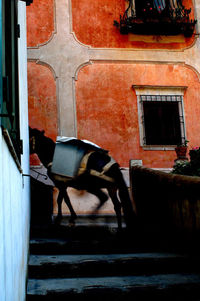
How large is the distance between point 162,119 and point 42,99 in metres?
3.15

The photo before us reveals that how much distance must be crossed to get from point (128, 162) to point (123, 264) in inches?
214

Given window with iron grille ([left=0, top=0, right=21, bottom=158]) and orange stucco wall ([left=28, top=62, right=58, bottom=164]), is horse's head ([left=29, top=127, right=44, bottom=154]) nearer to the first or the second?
orange stucco wall ([left=28, top=62, right=58, bottom=164])

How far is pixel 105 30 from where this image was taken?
1119 cm

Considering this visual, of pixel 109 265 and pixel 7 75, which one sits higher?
pixel 7 75

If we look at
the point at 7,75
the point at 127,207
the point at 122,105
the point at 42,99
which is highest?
the point at 42,99

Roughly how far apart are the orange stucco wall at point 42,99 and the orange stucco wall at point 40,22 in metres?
0.73

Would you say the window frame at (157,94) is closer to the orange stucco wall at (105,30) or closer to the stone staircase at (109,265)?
the orange stucco wall at (105,30)

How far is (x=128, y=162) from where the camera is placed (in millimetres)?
10438

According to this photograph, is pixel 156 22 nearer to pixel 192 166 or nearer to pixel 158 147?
pixel 158 147

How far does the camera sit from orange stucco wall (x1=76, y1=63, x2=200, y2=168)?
10453mm

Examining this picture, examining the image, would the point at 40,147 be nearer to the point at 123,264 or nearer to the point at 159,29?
the point at 123,264

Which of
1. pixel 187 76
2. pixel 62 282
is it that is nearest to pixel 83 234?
pixel 62 282

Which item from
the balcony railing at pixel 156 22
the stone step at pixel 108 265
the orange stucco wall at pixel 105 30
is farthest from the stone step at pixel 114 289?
the balcony railing at pixel 156 22

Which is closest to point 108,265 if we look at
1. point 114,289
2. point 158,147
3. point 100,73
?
point 114,289
